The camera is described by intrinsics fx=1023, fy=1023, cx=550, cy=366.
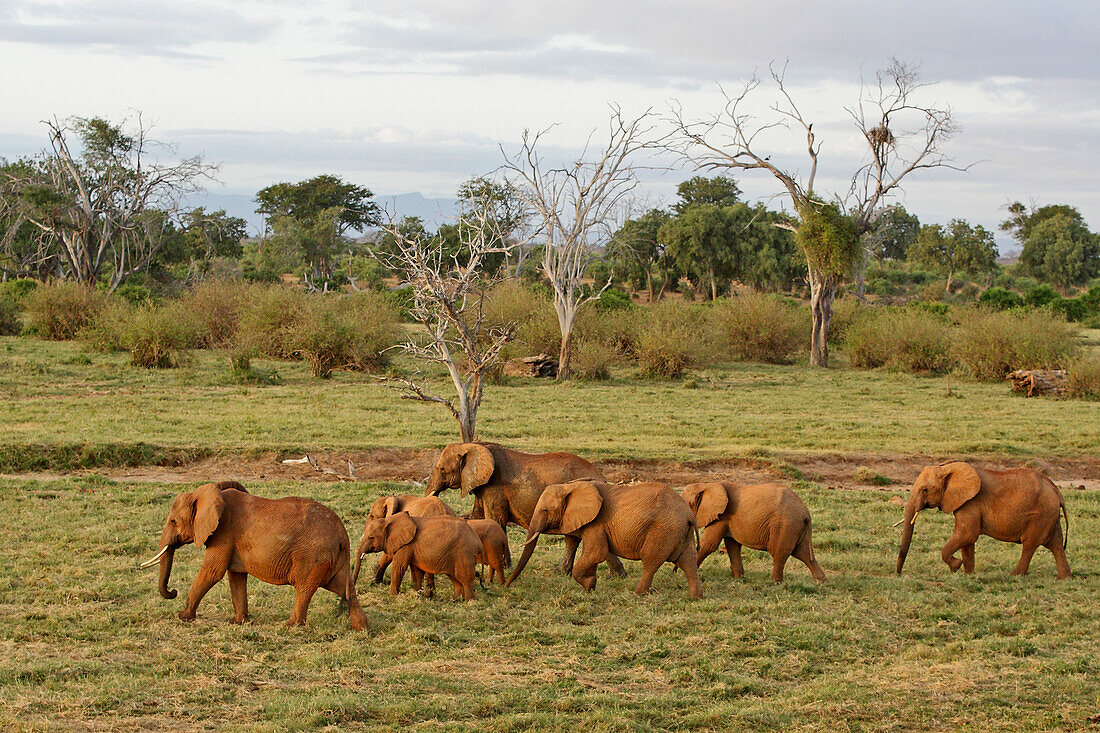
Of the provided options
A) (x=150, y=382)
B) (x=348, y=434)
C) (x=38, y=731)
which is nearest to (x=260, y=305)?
(x=150, y=382)

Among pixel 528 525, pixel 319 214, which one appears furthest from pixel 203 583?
pixel 319 214

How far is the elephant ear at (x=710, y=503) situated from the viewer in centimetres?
844

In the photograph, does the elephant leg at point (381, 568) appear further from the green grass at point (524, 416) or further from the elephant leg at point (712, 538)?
the green grass at point (524, 416)

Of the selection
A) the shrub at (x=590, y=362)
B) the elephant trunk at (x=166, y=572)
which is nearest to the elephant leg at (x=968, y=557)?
the elephant trunk at (x=166, y=572)

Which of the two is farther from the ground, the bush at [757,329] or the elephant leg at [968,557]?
the bush at [757,329]

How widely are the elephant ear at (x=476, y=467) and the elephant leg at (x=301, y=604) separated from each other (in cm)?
226

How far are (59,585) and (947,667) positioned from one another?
638 centimetres

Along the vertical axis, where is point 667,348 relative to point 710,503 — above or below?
above

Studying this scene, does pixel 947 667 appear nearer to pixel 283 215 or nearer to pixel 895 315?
pixel 895 315

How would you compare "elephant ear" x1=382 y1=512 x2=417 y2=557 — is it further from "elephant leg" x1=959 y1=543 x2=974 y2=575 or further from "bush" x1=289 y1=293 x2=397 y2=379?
"bush" x1=289 y1=293 x2=397 y2=379

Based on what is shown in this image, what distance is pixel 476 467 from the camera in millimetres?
8906

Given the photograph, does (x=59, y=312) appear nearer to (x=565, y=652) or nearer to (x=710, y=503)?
(x=710, y=503)

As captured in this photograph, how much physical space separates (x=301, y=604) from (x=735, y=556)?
12.1 ft

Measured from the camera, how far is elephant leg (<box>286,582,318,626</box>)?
6.87 meters
